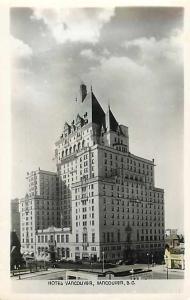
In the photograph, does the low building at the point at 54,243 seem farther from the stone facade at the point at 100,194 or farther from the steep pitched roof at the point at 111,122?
the steep pitched roof at the point at 111,122

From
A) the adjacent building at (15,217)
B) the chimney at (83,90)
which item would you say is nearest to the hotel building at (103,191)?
the chimney at (83,90)

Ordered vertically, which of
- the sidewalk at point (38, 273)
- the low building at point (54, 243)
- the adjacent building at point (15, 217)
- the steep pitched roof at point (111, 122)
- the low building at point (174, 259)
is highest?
the steep pitched roof at point (111, 122)

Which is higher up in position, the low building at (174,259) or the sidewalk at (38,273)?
the low building at (174,259)

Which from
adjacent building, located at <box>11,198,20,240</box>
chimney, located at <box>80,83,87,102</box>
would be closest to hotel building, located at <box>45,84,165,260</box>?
chimney, located at <box>80,83,87,102</box>

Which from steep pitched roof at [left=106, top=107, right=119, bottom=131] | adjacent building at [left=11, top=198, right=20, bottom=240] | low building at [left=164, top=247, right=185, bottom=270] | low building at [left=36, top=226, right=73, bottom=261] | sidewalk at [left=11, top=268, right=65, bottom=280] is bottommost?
sidewalk at [left=11, top=268, right=65, bottom=280]

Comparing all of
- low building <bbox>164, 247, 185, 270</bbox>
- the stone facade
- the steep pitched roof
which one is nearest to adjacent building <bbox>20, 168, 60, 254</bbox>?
the stone facade

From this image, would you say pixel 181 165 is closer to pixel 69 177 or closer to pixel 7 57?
pixel 69 177

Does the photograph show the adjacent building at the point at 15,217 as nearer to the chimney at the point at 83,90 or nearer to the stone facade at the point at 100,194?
the stone facade at the point at 100,194

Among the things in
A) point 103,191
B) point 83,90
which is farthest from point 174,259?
point 83,90

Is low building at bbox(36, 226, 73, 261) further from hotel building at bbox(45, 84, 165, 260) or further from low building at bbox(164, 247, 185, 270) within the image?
low building at bbox(164, 247, 185, 270)

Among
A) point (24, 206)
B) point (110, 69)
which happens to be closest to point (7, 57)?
point (110, 69)

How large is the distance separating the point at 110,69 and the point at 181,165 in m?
0.32

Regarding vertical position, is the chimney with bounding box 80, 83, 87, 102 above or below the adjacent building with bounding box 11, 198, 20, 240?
above

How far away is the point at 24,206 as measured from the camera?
53.3 inches
